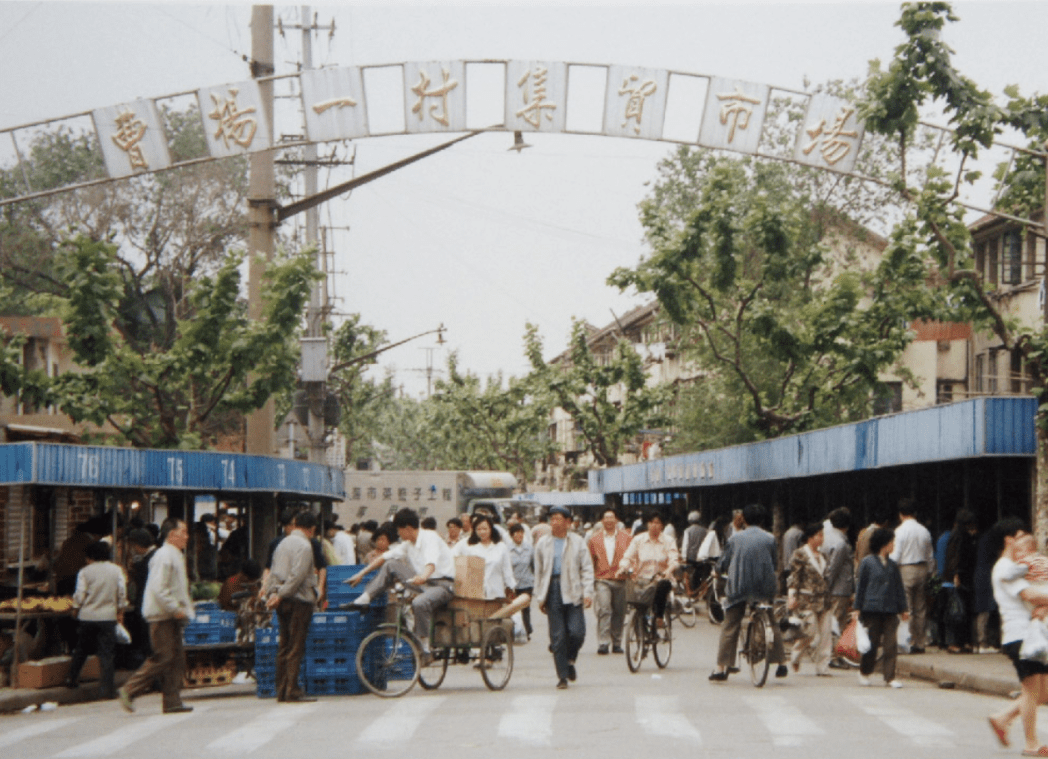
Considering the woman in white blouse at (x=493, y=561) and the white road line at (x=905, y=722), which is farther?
the woman in white blouse at (x=493, y=561)

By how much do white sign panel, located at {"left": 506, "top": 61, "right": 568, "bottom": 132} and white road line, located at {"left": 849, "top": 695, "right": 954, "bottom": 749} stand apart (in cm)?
845

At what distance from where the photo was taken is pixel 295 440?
2769 cm

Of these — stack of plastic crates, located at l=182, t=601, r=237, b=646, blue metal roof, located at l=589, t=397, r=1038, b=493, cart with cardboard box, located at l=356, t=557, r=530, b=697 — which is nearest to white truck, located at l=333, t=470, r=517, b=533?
blue metal roof, located at l=589, t=397, r=1038, b=493

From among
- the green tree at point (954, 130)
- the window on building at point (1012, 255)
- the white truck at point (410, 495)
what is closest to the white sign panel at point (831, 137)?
the green tree at point (954, 130)

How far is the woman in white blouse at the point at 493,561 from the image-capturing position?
53.8 feet

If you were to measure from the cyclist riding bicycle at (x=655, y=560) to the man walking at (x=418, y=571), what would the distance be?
328 cm

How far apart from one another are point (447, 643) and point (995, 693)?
5755mm

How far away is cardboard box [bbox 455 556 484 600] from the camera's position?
1560 cm

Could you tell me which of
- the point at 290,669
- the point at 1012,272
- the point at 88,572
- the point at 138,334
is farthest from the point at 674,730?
the point at 138,334

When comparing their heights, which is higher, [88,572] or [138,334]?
[138,334]

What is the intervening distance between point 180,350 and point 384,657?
1017 cm

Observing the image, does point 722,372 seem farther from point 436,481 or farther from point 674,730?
point 674,730

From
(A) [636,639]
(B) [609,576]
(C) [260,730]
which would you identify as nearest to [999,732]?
(C) [260,730]

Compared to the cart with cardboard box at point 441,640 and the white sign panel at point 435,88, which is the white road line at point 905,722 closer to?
the cart with cardboard box at point 441,640
